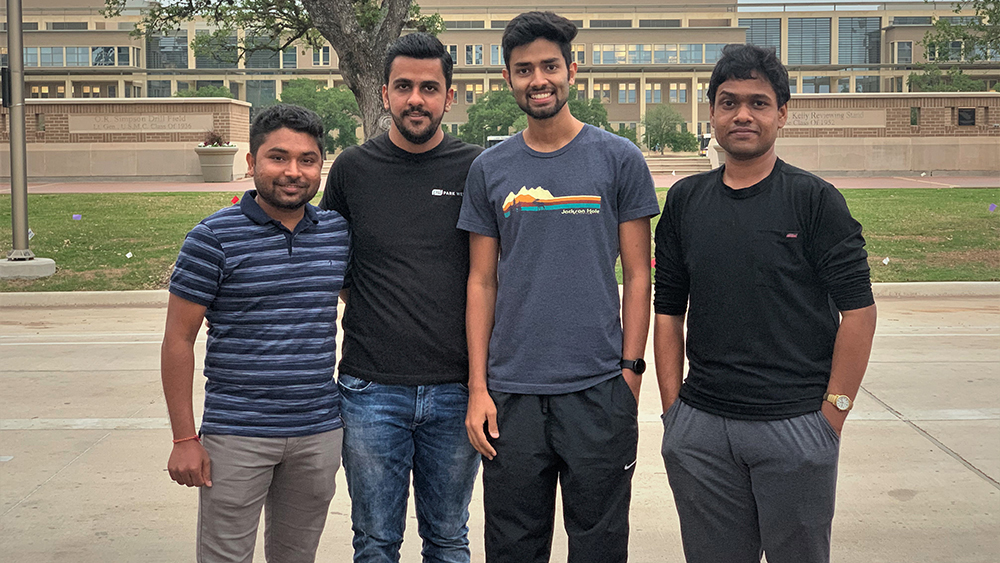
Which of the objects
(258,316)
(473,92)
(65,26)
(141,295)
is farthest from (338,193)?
(65,26)

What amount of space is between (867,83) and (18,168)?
344ft

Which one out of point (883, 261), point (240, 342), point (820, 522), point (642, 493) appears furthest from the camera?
point (883, 261)

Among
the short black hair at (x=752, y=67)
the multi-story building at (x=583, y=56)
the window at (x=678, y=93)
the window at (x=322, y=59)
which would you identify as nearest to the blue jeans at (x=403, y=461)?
the short black hair at (x=752, y=67)

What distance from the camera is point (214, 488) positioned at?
3303mm

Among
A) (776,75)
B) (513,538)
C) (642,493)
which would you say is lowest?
(642,493)

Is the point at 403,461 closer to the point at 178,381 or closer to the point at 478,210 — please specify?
the point at 178,381

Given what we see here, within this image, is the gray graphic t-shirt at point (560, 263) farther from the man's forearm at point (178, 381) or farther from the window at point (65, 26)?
the window at point (65, 26)

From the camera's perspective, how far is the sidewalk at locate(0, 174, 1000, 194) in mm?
28328

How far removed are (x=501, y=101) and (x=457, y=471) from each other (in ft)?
236

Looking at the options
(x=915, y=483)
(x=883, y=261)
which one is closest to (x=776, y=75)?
(x=915, y=483)

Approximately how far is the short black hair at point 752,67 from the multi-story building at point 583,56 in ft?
304

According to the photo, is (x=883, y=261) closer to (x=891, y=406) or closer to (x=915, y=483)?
→ (x=891, y=406)

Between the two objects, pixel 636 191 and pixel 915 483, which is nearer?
pixel 636 191

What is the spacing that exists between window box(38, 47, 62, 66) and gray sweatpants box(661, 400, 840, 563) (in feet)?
356
